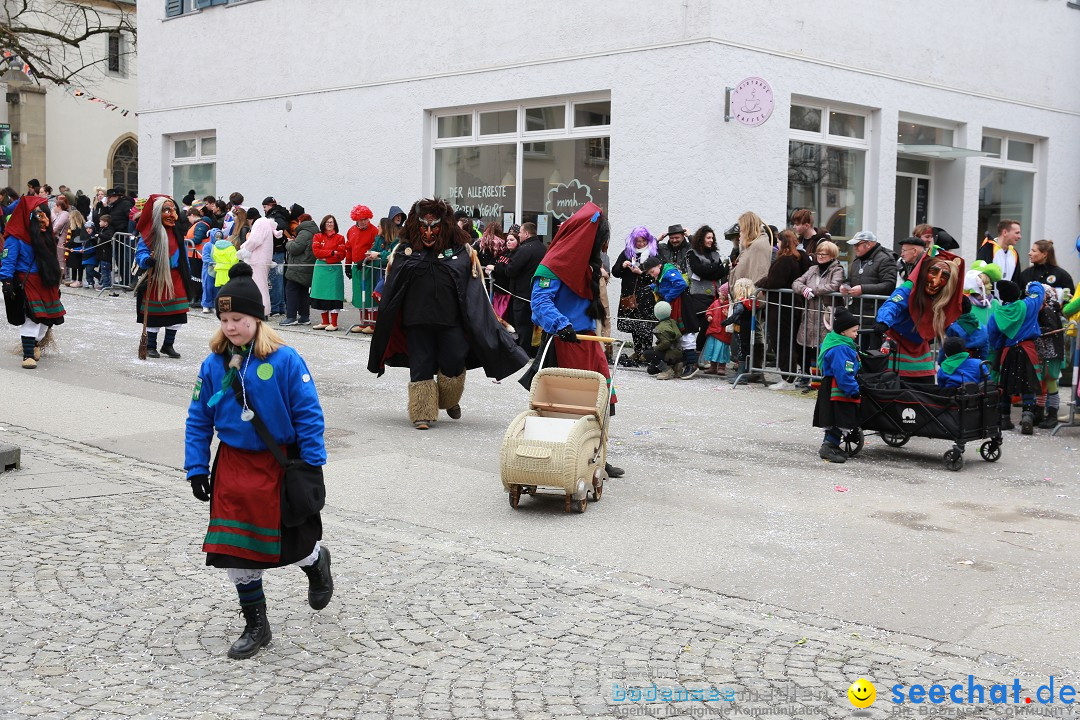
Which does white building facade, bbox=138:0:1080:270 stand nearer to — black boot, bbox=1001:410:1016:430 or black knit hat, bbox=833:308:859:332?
black boot, bbox=1001:410:1016:430

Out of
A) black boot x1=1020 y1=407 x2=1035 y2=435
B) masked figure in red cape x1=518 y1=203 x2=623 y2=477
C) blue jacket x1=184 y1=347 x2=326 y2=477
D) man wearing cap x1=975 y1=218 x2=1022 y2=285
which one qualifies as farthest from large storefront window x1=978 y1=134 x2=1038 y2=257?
blue jacket x1=184 y1=347 x2=326 y2=477

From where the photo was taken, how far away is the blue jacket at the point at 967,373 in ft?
32.4

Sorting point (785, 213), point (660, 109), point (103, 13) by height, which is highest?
point (103, 13)

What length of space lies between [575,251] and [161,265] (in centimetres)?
714

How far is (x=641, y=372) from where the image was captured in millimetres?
14930

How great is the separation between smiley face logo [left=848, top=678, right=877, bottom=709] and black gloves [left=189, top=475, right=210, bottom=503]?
2.74 meters

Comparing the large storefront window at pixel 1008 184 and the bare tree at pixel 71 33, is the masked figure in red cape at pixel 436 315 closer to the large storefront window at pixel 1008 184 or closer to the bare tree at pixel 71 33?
the large storefront window at pixel 1008 184

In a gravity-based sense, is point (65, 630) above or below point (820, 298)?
below

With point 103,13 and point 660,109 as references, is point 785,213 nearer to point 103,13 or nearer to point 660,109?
point 660,109

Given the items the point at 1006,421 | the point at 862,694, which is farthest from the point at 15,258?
the point at 862,694

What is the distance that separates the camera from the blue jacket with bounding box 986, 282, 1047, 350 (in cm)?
1145

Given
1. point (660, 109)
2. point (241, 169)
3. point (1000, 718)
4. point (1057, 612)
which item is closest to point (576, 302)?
point (1057, 612)

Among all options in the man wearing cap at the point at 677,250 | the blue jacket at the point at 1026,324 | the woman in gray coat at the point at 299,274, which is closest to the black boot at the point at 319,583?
the blue jacket at the point at 1026,324

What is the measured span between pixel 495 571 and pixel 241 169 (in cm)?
1912
